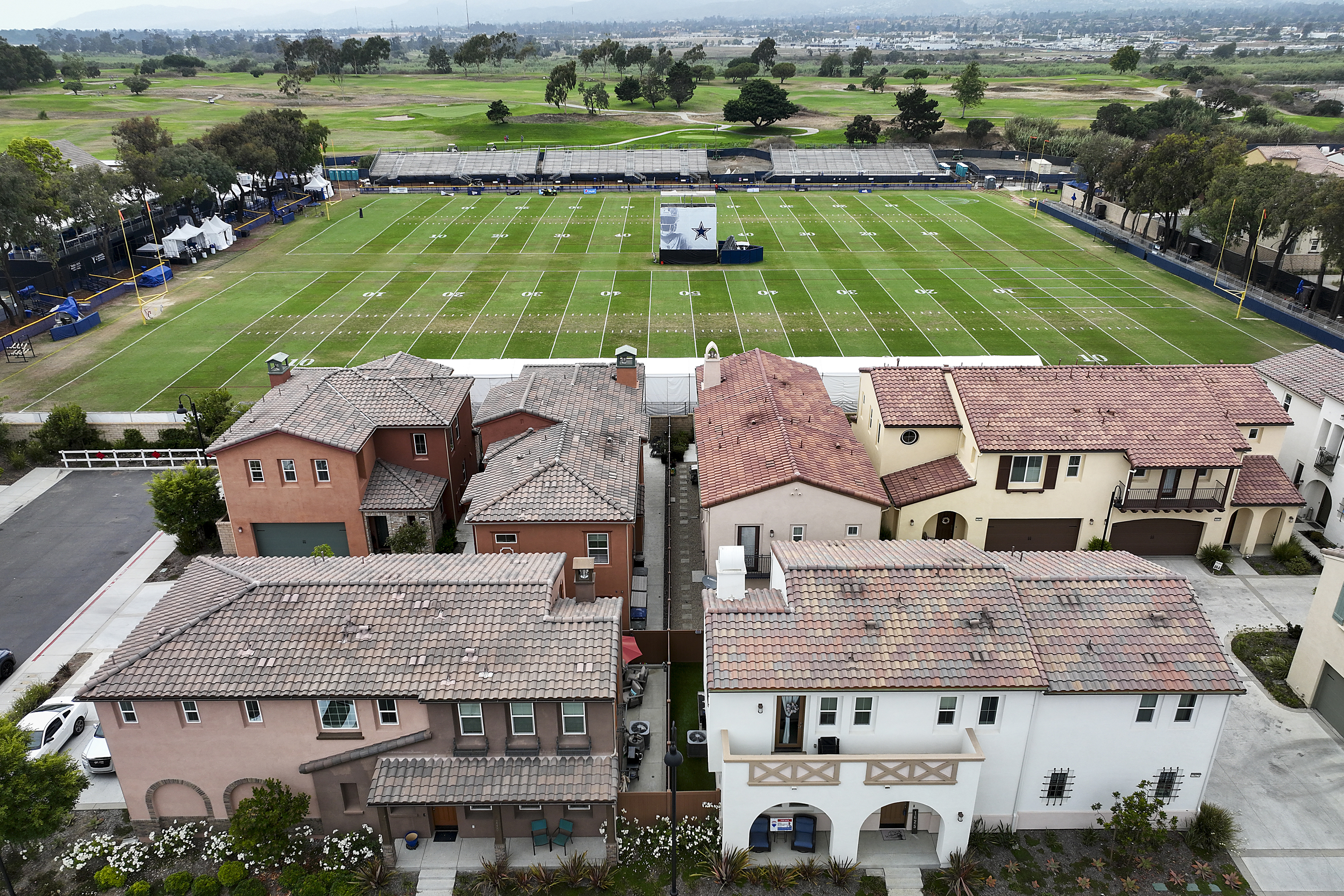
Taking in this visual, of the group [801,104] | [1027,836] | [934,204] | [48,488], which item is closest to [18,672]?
[48,488]

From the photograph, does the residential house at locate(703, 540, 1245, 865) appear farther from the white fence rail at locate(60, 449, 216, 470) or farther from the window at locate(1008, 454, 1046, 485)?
the white fence rail at locate(60, 449, 216, 470)

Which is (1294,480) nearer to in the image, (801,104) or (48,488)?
(48,488)

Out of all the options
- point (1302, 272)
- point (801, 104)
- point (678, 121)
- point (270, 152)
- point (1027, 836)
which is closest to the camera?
point (1027, 836)

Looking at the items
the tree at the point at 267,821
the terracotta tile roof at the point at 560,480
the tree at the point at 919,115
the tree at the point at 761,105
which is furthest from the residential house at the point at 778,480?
the tree at the point at 761,105

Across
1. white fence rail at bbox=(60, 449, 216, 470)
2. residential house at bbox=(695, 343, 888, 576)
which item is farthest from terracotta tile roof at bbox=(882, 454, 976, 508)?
white fence rail at bbox=(60, 449, 216, 470)

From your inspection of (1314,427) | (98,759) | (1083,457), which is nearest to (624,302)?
(1083,457)

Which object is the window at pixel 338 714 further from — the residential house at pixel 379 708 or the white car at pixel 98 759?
the white car at pixel 98 759

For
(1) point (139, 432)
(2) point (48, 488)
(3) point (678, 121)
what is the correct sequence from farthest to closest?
(3) point (678, 121)
(1) point (139, 432)
(2) point (48, 488)
